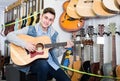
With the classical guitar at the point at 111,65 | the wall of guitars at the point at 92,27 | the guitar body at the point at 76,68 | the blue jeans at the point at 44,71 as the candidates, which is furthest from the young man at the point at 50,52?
the guitar body at the point at 76,68

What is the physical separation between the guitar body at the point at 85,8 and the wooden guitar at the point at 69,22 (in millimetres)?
142

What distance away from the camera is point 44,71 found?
2305 millimetres

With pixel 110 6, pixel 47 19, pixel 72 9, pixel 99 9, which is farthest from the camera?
pixel 72 9

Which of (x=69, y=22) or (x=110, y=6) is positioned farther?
(x=69, y=22)

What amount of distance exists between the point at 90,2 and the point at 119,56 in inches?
30.1

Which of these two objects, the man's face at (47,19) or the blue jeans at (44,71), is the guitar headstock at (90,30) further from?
the blue jeans at (44,71)

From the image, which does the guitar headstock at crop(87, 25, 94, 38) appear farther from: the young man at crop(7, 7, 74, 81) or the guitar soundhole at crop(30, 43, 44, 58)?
the guitar soundhole at crop(30, 43, 44, 58)

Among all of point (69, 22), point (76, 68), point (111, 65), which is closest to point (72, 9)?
point (69, 22)

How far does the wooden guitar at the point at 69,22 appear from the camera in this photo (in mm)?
3418

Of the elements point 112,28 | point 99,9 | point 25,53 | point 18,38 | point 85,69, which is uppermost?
point 99,9

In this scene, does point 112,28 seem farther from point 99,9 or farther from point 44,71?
point 44,71

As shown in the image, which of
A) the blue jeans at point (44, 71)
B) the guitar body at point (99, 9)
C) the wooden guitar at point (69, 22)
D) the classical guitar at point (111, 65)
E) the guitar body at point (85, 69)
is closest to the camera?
the blue jeans at point (44, 71)

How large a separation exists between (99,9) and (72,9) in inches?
17.7

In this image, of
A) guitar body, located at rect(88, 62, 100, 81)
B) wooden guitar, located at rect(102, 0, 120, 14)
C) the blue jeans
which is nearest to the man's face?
the blue jeans
